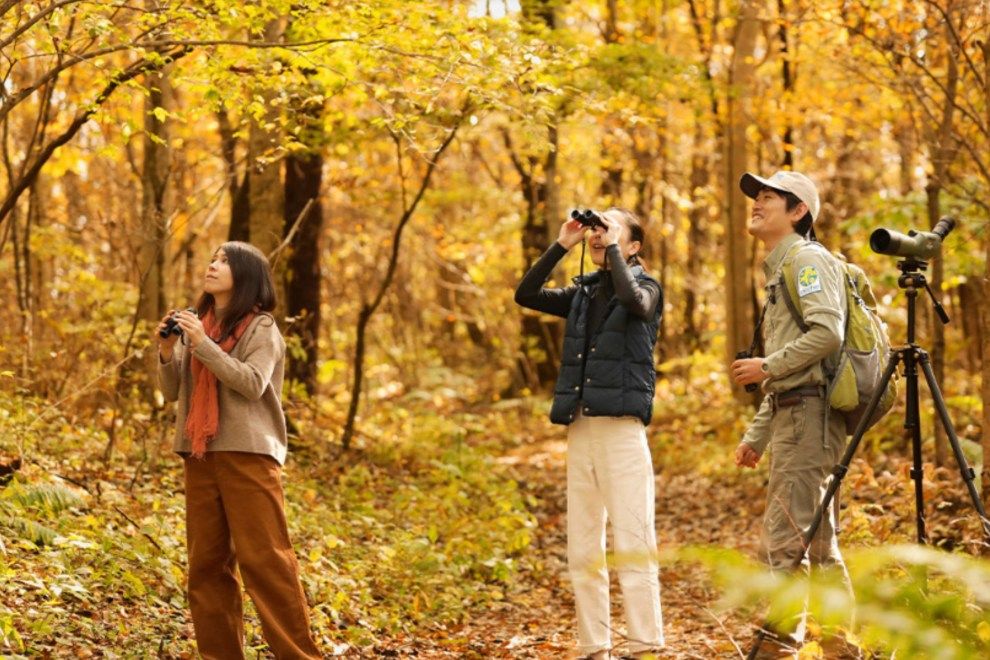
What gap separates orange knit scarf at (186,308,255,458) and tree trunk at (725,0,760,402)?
29.9ft

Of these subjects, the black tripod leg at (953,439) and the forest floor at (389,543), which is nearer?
the black tripod leg at (953,439)

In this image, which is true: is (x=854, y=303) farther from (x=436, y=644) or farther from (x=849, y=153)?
(x=849, y=153)

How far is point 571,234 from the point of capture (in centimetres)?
517

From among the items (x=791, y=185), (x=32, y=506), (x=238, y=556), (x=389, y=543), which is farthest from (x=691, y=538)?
(x=238, y=556)

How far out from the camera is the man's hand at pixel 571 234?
16.9 ft

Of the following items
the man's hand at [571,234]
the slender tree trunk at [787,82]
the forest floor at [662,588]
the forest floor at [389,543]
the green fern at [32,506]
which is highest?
the slender tree trunk at [787,82]

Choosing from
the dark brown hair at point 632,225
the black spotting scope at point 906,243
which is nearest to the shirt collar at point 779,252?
the black spotting scope at point 906,243

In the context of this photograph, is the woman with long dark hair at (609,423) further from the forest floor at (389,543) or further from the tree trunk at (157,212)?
the tree trunk at (157,212)

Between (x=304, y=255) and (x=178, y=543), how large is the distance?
5.80 m

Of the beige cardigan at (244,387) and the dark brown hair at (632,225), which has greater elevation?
the dark brown hair at (632,225)

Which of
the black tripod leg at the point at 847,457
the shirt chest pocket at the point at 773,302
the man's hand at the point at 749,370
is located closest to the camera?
the black tripod leg at the point at 847,457

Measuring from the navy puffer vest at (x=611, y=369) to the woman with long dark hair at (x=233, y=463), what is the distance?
1.31 m

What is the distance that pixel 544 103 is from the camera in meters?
6.90

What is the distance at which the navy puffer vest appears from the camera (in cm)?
498
